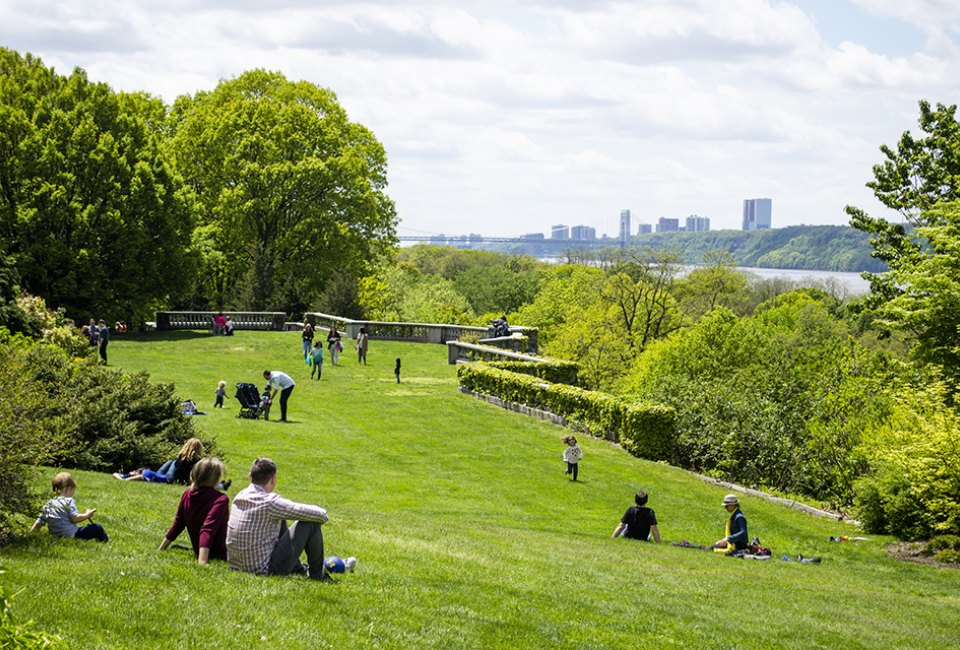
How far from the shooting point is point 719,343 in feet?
169

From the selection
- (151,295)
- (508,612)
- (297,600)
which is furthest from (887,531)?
(151,295)

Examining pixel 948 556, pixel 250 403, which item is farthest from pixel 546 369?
pixel 948 556

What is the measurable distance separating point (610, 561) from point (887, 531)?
29.9ft

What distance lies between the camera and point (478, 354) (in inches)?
1693

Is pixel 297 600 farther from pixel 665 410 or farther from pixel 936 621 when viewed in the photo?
pixel 665 410

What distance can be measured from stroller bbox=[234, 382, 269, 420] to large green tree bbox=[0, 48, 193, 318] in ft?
71.4

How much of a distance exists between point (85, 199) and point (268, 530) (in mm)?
41441

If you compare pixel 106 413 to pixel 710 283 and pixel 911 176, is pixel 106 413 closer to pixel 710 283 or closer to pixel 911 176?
pixel 911 176

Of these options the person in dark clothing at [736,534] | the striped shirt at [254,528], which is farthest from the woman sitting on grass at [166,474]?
the person in dark clothing at [736,534]

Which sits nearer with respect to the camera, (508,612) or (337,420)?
(508,612)

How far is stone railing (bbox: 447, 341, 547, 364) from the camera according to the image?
133 ft

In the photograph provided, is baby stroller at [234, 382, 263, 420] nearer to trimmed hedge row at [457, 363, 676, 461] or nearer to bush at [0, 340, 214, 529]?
bush at [0, 340, 214, 529]

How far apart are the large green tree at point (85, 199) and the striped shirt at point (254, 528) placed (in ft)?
125

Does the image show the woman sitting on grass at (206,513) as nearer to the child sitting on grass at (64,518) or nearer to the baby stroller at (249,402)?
the child sitting on grass at (64,518)
